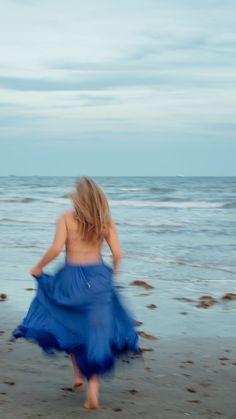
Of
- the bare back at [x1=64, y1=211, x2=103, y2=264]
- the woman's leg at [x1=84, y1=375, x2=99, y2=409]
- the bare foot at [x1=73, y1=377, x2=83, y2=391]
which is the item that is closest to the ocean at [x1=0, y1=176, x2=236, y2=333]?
the bare foot at [x1=73, y1=377, x2=83, y2=391]

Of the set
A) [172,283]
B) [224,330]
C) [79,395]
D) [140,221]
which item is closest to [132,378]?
[79,395]

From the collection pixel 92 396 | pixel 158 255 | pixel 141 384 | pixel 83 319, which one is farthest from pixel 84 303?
pixel 158 255

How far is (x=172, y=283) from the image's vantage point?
35.3 ft

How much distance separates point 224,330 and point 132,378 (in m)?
2.12

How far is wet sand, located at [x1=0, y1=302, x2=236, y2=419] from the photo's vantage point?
4.93 metres

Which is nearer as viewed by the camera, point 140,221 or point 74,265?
point 74,265

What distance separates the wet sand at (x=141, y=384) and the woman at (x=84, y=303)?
27cm

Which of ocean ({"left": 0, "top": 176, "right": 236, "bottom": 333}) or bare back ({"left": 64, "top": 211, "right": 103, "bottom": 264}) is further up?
bare back ({"left": 64, "top": 211, "right": 103, "bottom": 264})

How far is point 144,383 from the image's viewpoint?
5.64 m

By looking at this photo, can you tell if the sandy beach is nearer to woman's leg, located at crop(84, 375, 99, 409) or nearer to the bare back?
woman's leg, located at crop(84, 375, 99, 409)

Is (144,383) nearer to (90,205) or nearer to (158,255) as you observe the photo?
(90,205)

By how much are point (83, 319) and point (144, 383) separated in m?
0.96

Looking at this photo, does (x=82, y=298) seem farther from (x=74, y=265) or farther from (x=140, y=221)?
(x=140, y=221)

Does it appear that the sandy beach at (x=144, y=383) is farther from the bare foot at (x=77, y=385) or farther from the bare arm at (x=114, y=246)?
the bare arm at (x=114, y=246)
